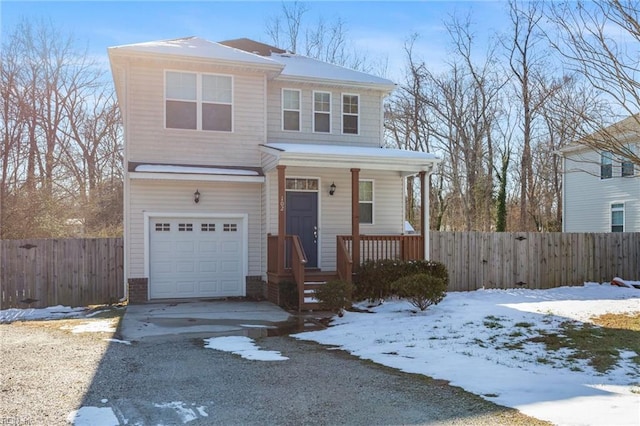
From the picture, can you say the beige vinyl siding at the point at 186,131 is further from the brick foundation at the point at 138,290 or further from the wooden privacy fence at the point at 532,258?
the wooden privacy fence at the point at 532,258

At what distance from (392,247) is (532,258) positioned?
16.6ft

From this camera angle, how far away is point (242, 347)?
746 centimetres

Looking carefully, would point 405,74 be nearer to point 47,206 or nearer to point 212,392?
point 47,206

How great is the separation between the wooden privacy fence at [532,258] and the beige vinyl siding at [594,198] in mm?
2682

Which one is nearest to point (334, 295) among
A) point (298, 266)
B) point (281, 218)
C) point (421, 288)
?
point (298, 266)

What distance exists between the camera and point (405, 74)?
27906mm

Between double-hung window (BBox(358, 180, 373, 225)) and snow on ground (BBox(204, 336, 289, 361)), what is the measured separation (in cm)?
653

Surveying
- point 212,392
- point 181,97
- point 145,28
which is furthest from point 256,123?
point 212,392

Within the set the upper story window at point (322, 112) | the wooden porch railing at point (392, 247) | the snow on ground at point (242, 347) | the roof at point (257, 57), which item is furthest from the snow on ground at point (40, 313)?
the upper story window at point (322, 112)

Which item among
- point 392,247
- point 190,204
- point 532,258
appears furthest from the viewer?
point 532,258

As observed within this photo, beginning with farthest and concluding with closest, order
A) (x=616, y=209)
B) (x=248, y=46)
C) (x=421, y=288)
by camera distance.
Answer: (x=616, y=209)
(x=248, y=46)
(x=421, y=288)

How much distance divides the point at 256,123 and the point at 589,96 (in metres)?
7.46

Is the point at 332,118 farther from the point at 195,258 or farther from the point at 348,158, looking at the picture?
the point at 195,258

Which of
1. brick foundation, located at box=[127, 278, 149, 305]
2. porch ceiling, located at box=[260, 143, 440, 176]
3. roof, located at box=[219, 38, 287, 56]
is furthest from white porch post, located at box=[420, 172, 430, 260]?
brick foundation, located at box=[127, 278, 149, 305]
